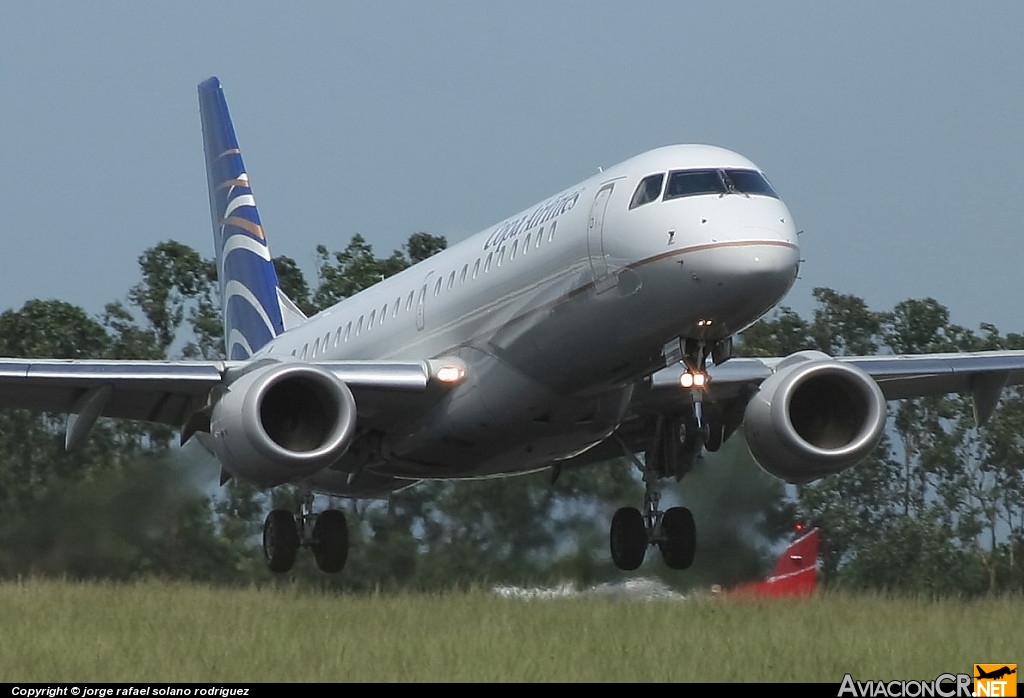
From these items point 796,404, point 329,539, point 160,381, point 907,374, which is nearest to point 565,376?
point 796,404

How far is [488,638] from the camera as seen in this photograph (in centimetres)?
1488

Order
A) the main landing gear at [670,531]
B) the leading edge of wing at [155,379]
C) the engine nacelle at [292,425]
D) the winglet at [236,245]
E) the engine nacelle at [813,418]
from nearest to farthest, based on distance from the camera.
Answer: the engine nacelle at [292,425], the engine nacelle at [813,418], the leading edge of wing at [155,379], the main landing gear at [670,531], the winglet at [236,245]

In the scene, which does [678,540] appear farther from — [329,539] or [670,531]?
[329,539]

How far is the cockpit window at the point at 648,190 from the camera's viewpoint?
693 inches

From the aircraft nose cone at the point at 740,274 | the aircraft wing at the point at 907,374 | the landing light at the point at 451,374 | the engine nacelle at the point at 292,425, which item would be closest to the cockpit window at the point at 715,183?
the aircraft nose cone at the point at 740,274

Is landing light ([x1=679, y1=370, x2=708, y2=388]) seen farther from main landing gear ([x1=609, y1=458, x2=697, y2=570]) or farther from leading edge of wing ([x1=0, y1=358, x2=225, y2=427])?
leading edge of wing ([x1=0, y1=358, x2=225, y2=427])

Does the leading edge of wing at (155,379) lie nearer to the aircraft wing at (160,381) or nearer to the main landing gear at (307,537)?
the aircraft wing at (160,381)

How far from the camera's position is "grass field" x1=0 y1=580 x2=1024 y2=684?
507 inches

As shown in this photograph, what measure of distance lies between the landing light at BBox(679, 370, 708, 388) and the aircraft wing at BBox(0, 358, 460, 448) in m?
3.09

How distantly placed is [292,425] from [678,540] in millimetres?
4518

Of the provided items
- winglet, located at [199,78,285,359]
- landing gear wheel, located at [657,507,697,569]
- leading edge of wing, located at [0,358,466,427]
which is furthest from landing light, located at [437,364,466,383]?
winglet, located at [199,78,285,359]

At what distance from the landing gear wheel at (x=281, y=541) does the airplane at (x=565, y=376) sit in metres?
0.02

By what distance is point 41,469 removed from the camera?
32.9 metres

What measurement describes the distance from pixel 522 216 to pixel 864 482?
21.4 meters
